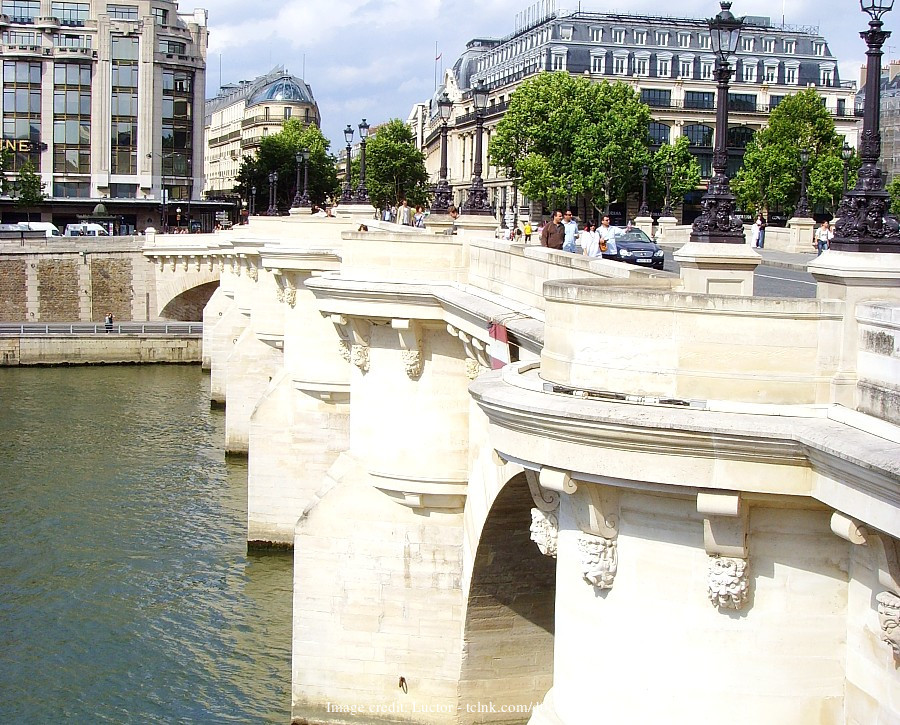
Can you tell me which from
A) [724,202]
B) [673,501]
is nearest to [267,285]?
[724,202]

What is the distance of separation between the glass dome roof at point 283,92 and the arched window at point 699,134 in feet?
253

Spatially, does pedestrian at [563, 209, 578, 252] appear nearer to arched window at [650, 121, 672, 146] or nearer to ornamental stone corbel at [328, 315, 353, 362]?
ornamental stone corbel at [328, 315, 353, 362]

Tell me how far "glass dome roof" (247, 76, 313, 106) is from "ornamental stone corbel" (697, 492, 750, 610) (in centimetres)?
15565

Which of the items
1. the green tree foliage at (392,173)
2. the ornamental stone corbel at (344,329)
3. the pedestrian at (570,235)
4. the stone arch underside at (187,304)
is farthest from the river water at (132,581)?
Result: the green tree foliage at (392,173)

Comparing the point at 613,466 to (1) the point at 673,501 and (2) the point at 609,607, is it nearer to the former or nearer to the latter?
(1) the point at 673,501

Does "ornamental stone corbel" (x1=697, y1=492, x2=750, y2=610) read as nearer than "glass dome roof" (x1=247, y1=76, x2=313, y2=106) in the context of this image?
Yes

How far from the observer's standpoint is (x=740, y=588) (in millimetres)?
9500

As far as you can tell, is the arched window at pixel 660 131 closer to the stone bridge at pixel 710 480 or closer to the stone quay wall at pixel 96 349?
the stone quay wall at pixel 96 349

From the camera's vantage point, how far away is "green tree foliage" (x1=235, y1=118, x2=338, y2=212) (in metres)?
114

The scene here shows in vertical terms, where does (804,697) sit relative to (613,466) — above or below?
below

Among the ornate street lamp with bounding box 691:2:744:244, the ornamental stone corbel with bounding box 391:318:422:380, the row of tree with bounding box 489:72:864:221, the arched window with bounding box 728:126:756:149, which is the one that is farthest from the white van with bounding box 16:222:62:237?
the ornate street lamp with bounding box 691:2:744:244

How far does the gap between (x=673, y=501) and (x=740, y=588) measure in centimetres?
73

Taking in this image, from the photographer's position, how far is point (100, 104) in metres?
99.7

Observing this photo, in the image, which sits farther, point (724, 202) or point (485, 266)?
point (485, 266)
